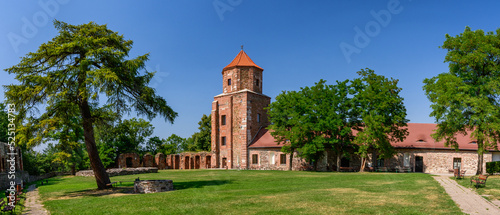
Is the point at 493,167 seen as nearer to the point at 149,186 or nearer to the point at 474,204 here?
the point at 474,204

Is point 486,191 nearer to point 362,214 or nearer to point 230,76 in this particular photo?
point 362,214

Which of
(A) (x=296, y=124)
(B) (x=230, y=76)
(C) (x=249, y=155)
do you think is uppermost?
(B) (x=230, y=76)

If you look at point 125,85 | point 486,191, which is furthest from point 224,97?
point 486,191

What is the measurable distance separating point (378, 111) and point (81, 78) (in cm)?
2353

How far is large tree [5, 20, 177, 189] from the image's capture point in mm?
16344

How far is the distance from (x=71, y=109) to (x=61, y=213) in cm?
755

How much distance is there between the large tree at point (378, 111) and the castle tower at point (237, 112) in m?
13.3

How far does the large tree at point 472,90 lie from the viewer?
24.4m

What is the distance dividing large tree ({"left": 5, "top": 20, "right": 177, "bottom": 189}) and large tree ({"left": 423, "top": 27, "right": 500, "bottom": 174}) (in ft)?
65.8

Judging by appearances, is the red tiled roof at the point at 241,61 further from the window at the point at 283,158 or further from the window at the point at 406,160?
the window at the point at 406,160

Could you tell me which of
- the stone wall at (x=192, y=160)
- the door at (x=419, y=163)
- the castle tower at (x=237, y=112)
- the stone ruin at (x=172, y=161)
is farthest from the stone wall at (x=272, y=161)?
the door at (x=419, y=163)

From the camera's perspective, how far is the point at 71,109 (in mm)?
17047

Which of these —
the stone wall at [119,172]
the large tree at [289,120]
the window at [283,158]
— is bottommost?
the stone wall at [119,172]

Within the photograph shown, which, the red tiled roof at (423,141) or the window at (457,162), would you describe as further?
the red tiled roof at (423,141)
